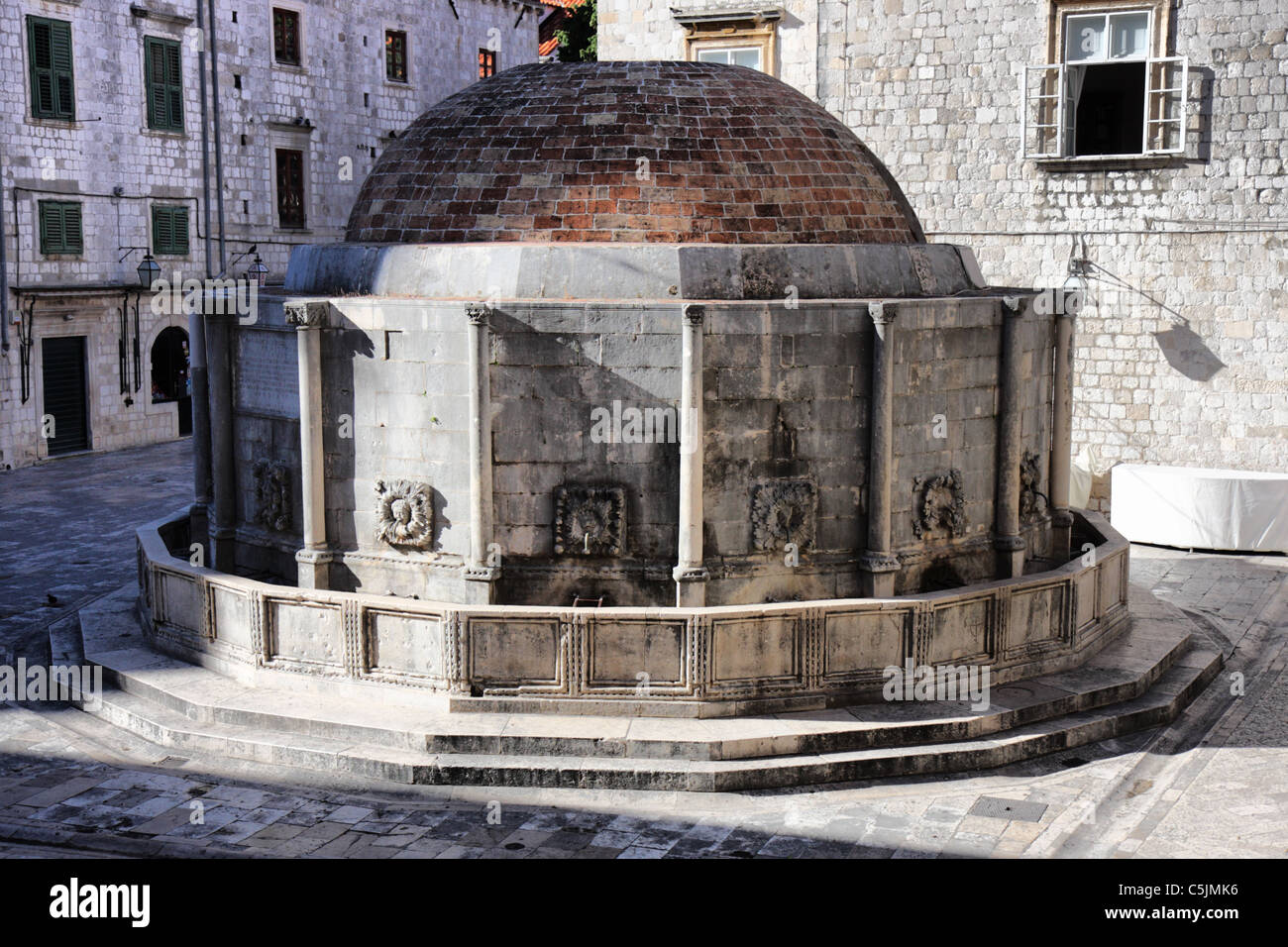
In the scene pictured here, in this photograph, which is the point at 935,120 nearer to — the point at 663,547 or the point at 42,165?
the point at 663,547

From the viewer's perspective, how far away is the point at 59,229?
2877 centimetres

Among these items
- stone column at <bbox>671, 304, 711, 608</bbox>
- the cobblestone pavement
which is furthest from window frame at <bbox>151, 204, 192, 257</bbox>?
stone column at <bbox>671, 304, 711, 608</bbox>

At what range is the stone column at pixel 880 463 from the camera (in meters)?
13.0

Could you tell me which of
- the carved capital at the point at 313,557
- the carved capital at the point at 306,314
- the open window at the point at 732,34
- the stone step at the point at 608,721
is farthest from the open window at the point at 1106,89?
the carved capital at the point at 313,557

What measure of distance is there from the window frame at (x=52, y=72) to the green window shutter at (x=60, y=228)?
1.70m

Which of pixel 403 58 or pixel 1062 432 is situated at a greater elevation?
pixel 403 58

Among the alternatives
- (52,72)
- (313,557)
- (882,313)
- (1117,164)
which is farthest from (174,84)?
(882,313)

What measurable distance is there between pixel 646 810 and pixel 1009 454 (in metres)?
5.48

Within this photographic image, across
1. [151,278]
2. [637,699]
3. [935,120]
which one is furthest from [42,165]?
[637,699]

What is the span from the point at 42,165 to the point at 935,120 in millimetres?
16995

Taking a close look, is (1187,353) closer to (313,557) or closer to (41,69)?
(313,557)

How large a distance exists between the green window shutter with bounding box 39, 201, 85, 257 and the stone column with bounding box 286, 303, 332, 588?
56.3 ft

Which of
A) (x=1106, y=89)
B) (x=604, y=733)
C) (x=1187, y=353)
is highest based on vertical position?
(x=1106, y=89)

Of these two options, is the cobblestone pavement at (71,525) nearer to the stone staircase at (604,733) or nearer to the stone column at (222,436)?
the stone column at (222,436)
